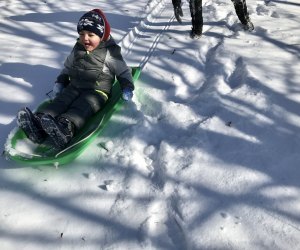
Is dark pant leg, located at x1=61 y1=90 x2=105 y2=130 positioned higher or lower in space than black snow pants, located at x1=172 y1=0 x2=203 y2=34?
higher

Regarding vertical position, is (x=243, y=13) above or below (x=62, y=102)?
below

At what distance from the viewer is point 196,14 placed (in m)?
4.25

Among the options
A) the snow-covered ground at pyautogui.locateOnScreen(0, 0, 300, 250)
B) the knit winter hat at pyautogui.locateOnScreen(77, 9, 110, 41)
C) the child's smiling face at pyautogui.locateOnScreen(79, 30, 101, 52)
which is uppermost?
the knit winter hat at pyautogui.locateOnScreen(77, 9, 110, 41)

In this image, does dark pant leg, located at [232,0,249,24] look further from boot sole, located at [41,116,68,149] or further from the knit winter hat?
boot sole, located at [41,116,68,149]

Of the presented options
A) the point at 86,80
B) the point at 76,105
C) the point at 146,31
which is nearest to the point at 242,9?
the point at 146,31

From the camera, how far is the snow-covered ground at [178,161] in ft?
6.17

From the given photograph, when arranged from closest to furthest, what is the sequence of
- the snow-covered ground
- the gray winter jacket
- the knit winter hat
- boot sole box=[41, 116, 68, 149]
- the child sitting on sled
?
1. the snow-covered ground
2. boot sole box=[41, 116, 68, 149]
3. the child sitting on sled
4. the knit winter hat
5. the gray winter jacket

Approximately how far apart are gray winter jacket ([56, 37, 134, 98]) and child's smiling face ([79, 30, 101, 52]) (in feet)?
0.16

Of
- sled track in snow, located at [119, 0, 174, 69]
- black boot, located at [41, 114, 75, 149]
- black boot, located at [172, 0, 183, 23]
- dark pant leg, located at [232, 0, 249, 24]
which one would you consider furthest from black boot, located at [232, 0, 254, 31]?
black boot, located at [41, 114, 75, 149]

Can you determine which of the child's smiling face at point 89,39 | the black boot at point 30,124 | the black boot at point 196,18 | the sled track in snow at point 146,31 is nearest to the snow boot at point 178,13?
the sled track in snow at point 146,31

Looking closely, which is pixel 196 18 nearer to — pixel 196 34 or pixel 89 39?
pixel 196 34

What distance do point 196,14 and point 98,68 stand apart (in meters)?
1.92

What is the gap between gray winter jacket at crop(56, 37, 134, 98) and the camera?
2.84 metres

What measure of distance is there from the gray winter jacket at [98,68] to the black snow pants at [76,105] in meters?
0.08
